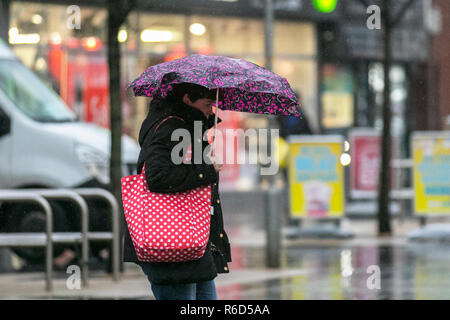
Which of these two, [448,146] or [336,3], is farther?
[336,3]

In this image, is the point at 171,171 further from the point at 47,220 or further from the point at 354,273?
the point at 354,273

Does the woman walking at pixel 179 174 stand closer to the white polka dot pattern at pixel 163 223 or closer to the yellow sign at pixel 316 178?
the white polka dot pattern at pixel 163 223

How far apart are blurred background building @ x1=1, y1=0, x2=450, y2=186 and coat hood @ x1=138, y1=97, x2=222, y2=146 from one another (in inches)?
457

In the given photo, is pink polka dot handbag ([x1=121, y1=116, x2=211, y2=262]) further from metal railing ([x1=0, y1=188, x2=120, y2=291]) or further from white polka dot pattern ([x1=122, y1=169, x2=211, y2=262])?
metal railing ([x1=0, y1=188, x2=120, y2=291])

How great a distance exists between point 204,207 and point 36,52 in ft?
50.0

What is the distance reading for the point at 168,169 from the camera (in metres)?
4.61

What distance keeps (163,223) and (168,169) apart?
0.78ft

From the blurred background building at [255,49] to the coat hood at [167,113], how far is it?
38.1 ft

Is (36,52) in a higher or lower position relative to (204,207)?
higher

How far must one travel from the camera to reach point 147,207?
4.64 metres

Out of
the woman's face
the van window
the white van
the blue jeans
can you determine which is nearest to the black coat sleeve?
the woman's face

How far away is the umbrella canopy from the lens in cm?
488
